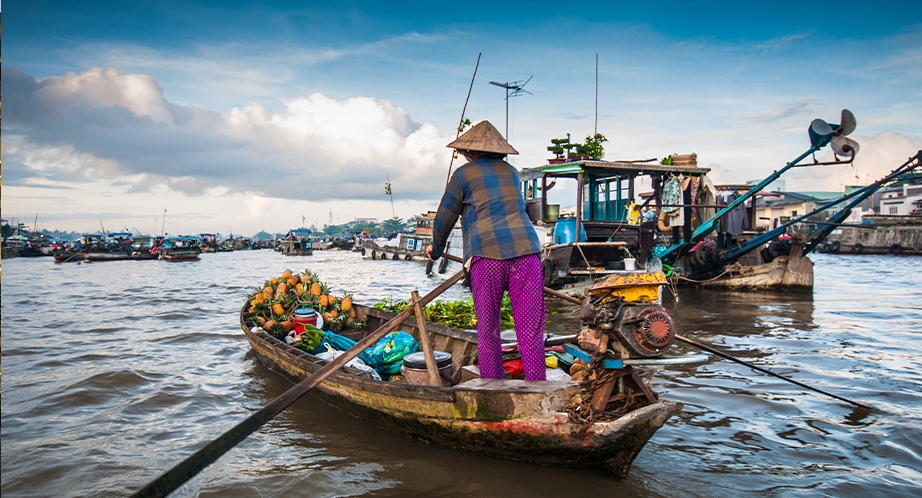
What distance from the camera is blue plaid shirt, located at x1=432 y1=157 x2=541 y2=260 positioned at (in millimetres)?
3342

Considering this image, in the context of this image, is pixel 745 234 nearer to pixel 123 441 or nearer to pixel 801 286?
pixel 801 286

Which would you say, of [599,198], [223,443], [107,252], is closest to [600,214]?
[599,198]

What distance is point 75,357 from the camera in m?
6.93

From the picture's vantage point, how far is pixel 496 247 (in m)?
3.34

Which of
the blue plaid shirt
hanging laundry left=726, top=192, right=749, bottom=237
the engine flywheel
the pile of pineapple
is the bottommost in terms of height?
the pile of pineapple

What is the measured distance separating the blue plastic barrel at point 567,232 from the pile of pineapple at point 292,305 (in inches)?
221

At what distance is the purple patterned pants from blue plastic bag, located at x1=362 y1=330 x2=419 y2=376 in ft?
5.21

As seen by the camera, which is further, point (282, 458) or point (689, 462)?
point (282, 458)

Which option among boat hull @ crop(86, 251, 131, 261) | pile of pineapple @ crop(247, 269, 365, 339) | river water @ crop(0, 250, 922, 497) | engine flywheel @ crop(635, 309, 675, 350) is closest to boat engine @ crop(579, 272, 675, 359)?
engine flywheel @ crop(635, 309, 675, 350)

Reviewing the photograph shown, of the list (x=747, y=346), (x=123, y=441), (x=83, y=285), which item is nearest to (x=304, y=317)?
(x=123, y=441)

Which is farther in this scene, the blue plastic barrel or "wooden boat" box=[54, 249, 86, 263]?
"wooden boat" box=[54, 249, 86, 263]

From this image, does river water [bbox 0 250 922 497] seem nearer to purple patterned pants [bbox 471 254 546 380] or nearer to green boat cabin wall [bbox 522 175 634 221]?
purple patterned pants [bbox 471 254 546 380]

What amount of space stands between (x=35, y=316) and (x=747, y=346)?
43.1ft

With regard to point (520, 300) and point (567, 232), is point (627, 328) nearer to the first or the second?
point (520, 300)
